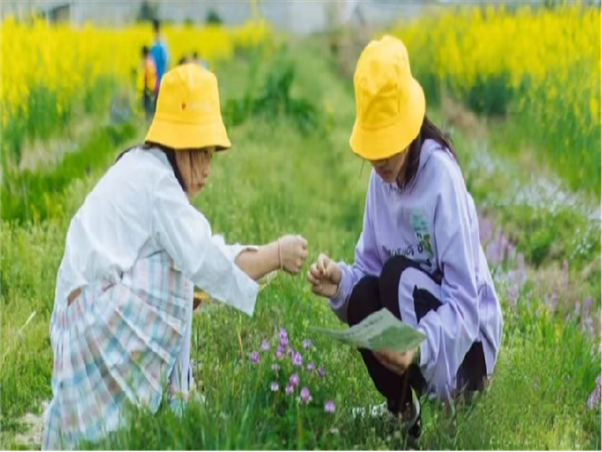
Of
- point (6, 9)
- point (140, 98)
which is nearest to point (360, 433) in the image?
point (6, 9)

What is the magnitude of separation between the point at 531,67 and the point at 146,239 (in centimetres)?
552

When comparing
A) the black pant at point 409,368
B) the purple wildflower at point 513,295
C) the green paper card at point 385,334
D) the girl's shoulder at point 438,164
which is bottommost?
the purple wildflower at point 513,295

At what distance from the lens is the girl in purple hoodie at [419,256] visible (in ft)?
8.50

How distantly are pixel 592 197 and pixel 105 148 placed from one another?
161 inches

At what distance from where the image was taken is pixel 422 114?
2711 millimetres

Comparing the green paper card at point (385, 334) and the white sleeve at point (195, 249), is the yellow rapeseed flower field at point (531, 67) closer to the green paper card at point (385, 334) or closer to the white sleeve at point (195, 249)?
the white sleeve at point (195, 249)

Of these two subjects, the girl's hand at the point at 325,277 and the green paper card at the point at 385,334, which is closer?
the green paper card at the point at 385,334

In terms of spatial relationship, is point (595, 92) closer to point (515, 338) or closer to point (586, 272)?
point (586, 272)

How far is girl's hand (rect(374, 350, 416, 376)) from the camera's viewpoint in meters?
2.45

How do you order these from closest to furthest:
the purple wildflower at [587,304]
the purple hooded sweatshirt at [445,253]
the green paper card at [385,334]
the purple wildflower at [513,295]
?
the green paper card at [385,334] < the purple hooded sweatshirt at [445,253] < the purple wildflower at [513,295] < the purple wildflower at [587,304]

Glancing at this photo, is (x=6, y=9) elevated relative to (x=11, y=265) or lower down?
elevated

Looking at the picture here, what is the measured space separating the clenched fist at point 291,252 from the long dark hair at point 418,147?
0.32 m

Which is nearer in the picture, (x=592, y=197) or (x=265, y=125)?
(x=592, y=197)

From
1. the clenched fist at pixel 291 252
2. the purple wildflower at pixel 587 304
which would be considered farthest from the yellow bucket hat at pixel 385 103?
the purple wildflower at pixel 587 304
